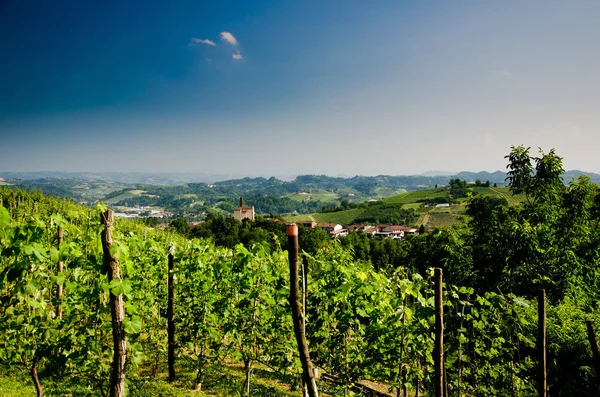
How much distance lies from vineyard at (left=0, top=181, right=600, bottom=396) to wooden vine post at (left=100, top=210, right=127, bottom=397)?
0.01 meters

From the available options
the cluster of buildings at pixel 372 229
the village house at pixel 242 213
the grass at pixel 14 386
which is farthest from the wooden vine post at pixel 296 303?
the village house at pixel 242 213

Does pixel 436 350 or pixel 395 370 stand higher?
pixel 436 350

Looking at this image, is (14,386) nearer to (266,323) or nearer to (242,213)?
(266,323)

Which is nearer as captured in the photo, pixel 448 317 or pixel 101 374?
pixel 101 374

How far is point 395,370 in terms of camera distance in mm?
4703

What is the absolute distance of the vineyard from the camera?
11.2 feet

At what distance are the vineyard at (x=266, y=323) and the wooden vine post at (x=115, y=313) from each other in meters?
0.01

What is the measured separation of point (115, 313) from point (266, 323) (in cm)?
310

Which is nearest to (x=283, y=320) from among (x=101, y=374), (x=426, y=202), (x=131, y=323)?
(x=101, y=374)

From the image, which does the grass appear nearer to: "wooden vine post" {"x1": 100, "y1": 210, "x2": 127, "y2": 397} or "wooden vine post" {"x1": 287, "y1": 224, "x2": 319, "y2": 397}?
"wooden vine post" {"x1": 100, "y1": 210, "x2": 127, "y2": 397}

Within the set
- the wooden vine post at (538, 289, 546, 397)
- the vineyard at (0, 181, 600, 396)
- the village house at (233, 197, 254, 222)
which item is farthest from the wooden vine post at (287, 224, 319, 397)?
the village house at (233, 197, 254, 222)

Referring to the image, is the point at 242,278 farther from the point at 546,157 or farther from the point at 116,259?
the point at 546,157

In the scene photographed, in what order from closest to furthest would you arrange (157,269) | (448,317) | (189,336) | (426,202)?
(448,317) → (189,336) → (157,269) → (426,202)

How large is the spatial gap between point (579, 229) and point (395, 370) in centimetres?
920
